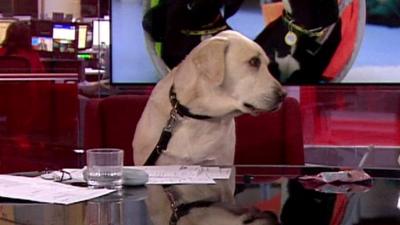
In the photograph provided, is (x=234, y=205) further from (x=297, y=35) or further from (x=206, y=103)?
(x=297, y=35)

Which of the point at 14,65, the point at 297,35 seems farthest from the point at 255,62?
the point at 14,65

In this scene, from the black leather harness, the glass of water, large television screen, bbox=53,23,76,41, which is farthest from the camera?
large television screen, bbox=53,23,76,41

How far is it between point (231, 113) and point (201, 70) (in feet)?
0.55

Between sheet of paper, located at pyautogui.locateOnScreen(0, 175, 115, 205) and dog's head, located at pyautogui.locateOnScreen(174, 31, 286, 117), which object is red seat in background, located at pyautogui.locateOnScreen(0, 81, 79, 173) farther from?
sheet of paper, located at pyautogui.locateOnScreen(0, 175, 115, 205)

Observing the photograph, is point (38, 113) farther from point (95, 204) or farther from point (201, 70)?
point (95, 204)

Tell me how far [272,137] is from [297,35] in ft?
2.19

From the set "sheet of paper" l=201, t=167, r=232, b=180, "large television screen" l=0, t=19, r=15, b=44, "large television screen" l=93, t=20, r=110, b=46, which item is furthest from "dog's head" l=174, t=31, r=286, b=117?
"large television screen" l=0, t=19, r=15, b=44

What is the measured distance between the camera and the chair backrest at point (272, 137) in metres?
2.60

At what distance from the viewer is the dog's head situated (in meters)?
1.96

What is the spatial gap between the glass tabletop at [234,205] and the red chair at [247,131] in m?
1.25

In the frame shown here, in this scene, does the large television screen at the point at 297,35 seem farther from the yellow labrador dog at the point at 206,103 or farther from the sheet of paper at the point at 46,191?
the sheet of paper at the point at 46,191

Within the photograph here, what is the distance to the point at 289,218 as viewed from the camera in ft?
3.16

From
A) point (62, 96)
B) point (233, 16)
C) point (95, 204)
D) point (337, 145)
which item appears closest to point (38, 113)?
point (62, 96)

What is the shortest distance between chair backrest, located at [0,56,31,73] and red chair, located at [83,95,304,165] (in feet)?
5.53
